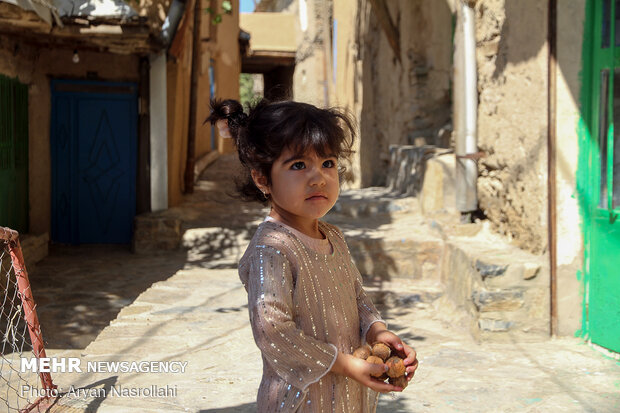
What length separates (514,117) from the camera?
547 centimetres

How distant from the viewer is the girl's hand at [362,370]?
189 cm

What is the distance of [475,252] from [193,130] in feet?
20.8

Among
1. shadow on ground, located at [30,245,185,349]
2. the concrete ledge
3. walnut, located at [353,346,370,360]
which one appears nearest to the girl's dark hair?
walnut, located at [353,346,370,360]

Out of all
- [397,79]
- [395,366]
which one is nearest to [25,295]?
[395,366]

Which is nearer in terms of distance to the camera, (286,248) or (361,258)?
(286,248)

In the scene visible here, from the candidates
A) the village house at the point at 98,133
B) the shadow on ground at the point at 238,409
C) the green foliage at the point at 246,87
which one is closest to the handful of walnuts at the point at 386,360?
the shadow on ground at the point at 238,409

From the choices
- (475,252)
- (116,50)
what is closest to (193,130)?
(116,50)

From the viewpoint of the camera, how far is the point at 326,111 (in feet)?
6.85

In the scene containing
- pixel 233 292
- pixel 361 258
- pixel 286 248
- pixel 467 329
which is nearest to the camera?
pixel 286 248

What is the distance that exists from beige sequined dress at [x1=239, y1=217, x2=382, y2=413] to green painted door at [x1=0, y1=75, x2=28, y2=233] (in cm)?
666

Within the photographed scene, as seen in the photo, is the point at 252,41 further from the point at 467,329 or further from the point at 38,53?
the point at 467,329

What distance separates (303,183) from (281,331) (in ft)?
1.34

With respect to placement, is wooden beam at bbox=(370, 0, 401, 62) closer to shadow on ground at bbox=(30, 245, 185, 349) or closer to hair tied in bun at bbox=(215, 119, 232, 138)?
shadow on ground at bbox=(30, 245, 185, 349)

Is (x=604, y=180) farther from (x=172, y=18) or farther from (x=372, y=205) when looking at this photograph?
(x=172, y=18)
